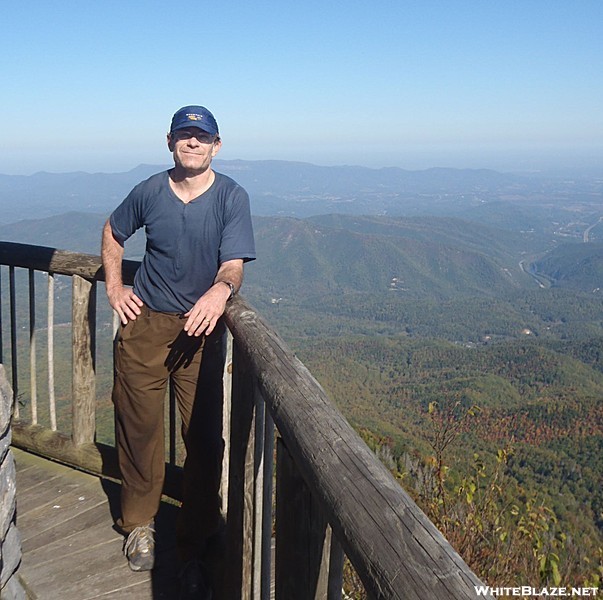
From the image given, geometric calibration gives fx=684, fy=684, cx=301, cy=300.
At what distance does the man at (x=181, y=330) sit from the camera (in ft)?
8.62

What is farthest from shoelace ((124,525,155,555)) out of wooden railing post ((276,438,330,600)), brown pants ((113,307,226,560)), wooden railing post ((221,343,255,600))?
wooden railing post ((276,438,330,600))

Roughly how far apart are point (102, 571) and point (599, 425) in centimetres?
5170

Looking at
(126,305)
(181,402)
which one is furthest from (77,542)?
(126,305)

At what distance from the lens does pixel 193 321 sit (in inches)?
93.0

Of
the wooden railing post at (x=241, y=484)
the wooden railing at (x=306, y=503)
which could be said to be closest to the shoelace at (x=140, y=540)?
the wooden railing at (x=306, y=503)

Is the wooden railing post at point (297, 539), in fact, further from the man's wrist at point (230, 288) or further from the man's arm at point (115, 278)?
the man's arm at point (115, 278)

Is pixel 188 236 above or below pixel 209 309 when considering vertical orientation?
above

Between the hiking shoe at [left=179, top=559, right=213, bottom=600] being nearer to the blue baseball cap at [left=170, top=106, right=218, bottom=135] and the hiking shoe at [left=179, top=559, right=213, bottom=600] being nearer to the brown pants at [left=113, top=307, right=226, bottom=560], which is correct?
the brown pants at [left=113, top=307, right=226, bottom=560]

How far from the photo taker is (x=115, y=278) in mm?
2994

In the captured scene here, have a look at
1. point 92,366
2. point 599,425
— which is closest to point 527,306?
point 599,425

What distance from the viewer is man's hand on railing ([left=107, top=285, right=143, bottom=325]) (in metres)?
2.74

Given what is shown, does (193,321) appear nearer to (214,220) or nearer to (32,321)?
(214,220)

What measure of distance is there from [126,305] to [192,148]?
2.24ft

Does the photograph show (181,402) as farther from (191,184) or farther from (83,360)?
(83,360)
